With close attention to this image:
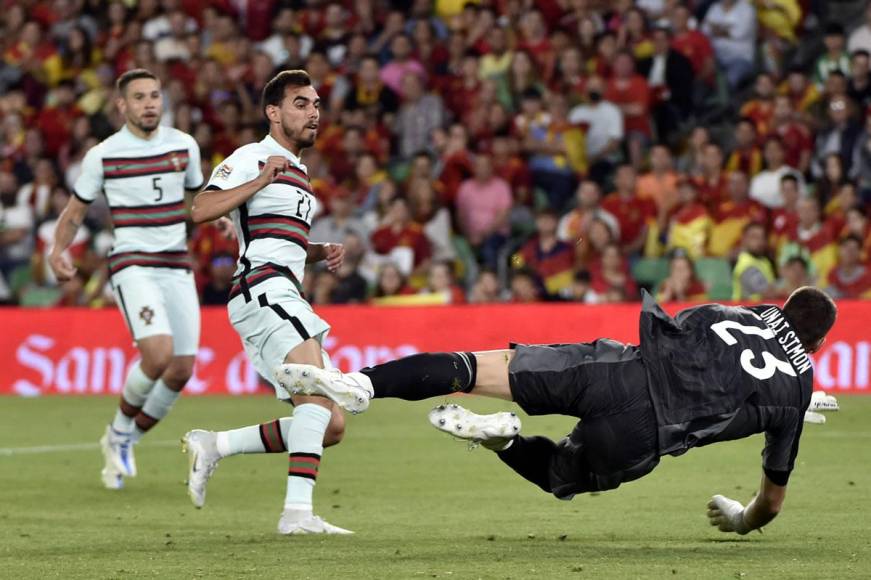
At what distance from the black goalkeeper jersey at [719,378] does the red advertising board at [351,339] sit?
9299mm

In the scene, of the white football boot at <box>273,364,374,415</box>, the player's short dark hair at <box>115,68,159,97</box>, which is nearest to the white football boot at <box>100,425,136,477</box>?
the player's short dark hair at <box>115,68,159,97</box>

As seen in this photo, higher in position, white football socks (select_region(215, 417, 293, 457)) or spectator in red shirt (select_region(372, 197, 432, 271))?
white football socks (select_region(215, 417, 293, 457))

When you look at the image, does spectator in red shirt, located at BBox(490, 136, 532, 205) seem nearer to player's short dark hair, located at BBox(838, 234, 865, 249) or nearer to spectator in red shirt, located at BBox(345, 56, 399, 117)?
spectator in red shirt, located at BBox(345, 56, 399, 117)

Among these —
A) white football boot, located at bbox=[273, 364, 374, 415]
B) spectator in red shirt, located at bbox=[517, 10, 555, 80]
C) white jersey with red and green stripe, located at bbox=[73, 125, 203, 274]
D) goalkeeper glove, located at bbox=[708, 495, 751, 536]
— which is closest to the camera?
white football boot, located at bbox=[273, 364, 374, 415]

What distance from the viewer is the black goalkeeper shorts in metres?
7.18

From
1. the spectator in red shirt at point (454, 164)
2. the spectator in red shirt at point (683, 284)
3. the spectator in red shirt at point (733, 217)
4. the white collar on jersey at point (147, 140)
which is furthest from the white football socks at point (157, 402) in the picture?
the spectator in red shirt at point (454, 164)

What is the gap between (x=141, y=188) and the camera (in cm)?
1089

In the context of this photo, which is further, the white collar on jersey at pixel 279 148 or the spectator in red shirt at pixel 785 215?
the spectator in red shirt at pixel 785 215

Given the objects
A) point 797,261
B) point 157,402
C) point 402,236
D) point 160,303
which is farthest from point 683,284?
point 160,303

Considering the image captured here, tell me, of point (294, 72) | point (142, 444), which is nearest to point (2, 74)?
point (142, 444)

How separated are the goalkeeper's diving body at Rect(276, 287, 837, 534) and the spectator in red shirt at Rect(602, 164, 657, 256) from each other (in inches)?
452

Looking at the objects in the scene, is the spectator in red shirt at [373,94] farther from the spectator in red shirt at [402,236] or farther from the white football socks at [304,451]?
the white football socks at [304,451]

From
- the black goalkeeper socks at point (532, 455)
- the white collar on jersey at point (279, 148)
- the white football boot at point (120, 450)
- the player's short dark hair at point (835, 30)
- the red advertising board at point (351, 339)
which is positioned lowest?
the red advertising board at point (351, 339)

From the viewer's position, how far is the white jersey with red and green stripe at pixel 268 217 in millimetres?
8406
